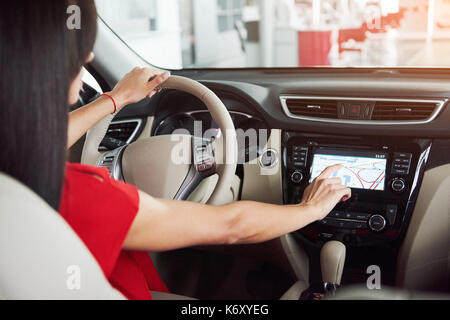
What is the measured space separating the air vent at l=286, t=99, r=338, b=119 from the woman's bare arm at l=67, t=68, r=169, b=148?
0.58 m

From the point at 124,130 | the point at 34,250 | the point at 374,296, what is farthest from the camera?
the point at 124,130

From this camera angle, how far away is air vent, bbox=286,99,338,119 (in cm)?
180

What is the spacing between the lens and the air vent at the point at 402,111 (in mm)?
1660

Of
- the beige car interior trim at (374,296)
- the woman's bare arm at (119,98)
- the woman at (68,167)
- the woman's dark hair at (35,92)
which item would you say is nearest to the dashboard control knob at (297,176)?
the woman's bare arm at (119,98)

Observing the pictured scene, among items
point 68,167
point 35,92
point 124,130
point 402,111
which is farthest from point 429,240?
point 35,92

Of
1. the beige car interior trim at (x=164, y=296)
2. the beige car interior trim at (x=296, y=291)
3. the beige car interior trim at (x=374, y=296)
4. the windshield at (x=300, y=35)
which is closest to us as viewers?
the beige car interior trim at (x=374, y=296)

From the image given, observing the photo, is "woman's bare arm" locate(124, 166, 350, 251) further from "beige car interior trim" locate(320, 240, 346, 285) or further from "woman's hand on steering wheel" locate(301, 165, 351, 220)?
"beige car interior trim" locate(320, 240, 346, 285)

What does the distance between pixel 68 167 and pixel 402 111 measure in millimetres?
1203

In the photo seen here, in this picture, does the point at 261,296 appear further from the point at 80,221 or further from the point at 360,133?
the point at 80,221

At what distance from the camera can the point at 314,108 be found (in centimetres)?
183

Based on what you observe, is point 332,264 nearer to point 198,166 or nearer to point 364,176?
point 364,176

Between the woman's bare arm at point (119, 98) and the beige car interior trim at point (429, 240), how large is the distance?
0.97 metres

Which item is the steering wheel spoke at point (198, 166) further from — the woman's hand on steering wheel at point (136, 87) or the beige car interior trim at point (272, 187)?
the beige car interior trim at point (272, 187)
